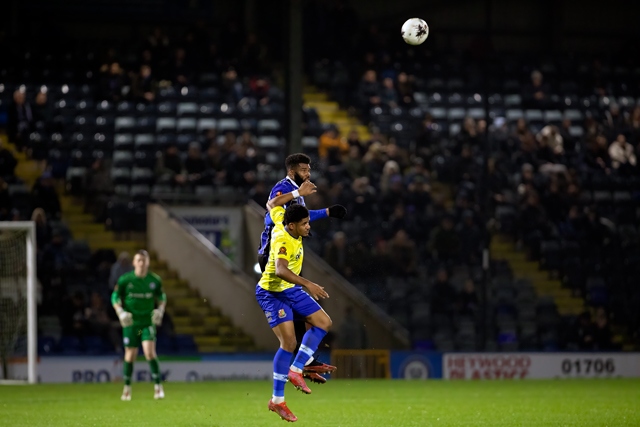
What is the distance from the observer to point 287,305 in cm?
1070

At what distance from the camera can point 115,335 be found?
19.6 m

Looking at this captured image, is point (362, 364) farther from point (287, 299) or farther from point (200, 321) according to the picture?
point (287, 299)

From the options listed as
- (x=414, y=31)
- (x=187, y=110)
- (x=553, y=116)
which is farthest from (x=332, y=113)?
(x=414, y=31)

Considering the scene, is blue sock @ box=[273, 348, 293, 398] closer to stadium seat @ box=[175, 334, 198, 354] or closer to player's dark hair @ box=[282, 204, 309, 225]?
player's dark hair @ box=[282, 204, 309, 225]

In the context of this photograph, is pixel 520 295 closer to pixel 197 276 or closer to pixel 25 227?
pixel 197 276

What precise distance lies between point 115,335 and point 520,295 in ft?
25.0

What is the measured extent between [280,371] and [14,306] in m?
9.55

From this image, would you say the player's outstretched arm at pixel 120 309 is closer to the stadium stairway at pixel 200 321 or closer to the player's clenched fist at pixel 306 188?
the stadium stairway at pixel 200 321

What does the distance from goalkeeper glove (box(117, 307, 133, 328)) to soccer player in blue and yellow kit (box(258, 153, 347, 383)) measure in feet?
15.0

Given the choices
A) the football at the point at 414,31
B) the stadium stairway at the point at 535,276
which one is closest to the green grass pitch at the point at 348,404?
the stadium stairway at the point at 535,276

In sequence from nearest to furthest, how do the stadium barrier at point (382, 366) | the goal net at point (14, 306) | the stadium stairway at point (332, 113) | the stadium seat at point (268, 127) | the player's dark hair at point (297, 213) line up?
the player's dark hair at point (297, 213)
the goal net at point (14, 306)
the stadium barrier at point (382, 366)
the stadium seat at point (268, 127)
the stadium stairway at point (332, 113)

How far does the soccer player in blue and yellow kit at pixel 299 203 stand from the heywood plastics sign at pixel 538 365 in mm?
9718

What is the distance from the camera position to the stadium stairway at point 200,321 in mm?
20906

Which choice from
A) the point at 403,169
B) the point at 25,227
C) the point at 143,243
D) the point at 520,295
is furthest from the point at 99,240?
the point at 520,295
